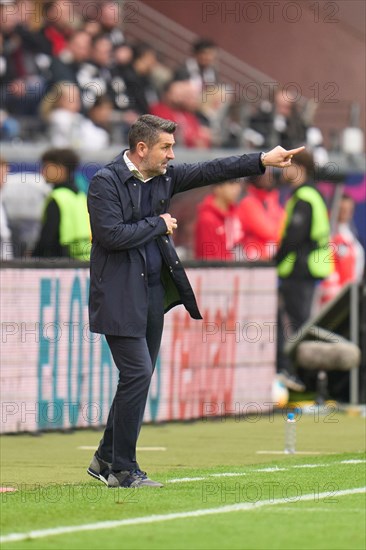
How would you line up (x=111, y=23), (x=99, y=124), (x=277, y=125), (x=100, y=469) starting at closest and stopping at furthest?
1. (x=100, y=469)
2. (x=99, y=124)
3. (x=277, y=125)
4. (x=111, y=23)

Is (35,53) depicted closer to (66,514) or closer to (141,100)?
(141,100)

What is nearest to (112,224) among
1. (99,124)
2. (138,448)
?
(138,448)

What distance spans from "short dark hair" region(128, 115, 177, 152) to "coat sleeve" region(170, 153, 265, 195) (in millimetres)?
311

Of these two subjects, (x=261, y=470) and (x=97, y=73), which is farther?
(x=97, y=73)

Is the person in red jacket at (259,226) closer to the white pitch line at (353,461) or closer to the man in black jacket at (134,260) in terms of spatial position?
the white pitch line at (353,461)

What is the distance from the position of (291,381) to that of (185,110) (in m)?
9.84

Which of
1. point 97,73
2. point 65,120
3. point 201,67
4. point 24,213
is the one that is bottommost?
point 24,213

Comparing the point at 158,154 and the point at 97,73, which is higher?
the point at 97,73

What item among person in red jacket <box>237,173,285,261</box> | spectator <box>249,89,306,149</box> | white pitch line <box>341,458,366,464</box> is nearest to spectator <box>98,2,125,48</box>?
spectator <box>249,89,306,149</box>

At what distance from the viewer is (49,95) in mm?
22609

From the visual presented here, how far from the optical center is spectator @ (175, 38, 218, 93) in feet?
86.3

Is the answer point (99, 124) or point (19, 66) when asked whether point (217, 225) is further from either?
point (19, 66)

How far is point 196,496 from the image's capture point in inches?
348

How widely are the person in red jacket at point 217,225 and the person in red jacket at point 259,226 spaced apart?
0.83m
